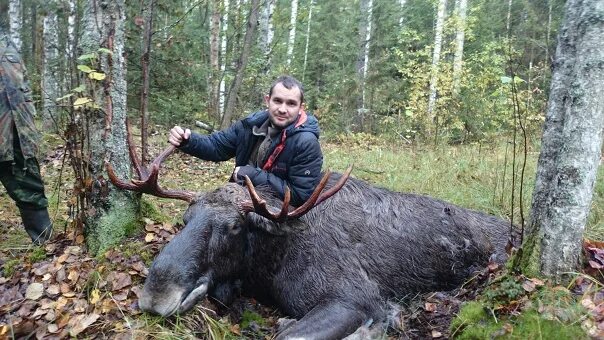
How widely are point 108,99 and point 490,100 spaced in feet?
Result: 34.6

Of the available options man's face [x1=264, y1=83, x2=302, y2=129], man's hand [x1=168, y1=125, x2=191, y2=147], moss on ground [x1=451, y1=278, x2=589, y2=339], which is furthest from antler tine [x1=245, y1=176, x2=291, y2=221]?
moss on ground [x1=451, y1=278, x2=589, y2=339]

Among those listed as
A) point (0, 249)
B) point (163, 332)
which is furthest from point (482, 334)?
point (0, 249)

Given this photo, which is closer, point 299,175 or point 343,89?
point 299,175

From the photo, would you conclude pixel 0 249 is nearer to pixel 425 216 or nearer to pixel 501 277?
pixel 425 216

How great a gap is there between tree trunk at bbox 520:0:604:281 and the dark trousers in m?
4.59

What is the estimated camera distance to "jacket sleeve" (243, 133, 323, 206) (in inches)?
167

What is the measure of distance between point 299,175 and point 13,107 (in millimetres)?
2919

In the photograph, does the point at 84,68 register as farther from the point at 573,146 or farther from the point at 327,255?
the point at 573,146

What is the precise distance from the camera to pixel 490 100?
12.3 m

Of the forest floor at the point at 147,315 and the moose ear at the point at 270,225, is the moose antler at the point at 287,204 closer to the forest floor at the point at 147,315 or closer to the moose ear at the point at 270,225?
the moose ear at the point at 270,225

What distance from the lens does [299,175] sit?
4.27 meters

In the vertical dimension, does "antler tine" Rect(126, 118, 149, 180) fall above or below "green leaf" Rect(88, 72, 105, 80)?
below

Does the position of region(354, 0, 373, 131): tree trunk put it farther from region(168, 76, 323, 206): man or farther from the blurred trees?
region(168, 76, 323, 206): man

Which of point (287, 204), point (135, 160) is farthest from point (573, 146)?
point (135, 160)
